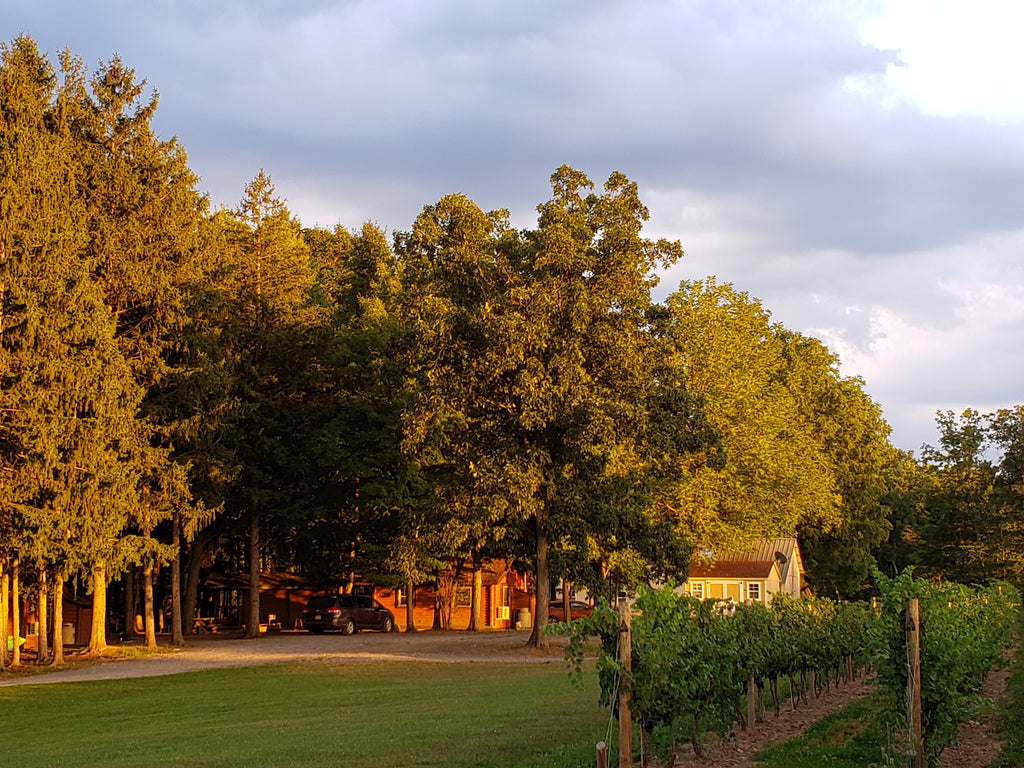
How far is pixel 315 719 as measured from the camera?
54.3 feet

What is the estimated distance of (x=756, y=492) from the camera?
43625mm

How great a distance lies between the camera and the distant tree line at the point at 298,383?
2819 centimetres

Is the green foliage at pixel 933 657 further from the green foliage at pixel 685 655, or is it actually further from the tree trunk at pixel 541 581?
the tree trunk at pixel 541 581

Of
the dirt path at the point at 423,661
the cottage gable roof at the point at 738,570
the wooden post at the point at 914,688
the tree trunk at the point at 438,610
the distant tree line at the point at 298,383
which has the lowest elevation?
the tree trunk at the point at 438,610

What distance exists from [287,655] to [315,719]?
1512 cm

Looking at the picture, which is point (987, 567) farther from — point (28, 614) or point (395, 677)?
point (28, 614)

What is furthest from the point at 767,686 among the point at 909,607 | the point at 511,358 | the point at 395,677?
the point at 511,358

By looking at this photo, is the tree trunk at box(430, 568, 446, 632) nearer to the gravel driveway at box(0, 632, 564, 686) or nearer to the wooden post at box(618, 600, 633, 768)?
the gravel driveway at box(0, 632, 564, 686)

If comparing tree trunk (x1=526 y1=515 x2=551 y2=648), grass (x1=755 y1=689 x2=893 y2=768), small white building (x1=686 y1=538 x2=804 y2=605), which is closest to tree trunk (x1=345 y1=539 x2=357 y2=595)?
tree trunk (x1=526 y1=515 x2=551 y2=648)

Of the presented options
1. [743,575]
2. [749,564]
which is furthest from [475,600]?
[749,564]

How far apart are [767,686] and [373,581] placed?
2924 cm

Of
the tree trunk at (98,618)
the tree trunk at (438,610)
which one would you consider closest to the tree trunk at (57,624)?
the tree trunk at (98,618)

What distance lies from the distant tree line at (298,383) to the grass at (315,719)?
5873mm

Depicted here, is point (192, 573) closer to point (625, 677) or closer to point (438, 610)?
point (438, 610)
